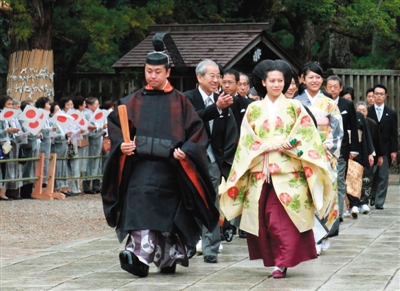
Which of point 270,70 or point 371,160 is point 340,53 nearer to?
point 371,160

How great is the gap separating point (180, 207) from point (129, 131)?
0.76 metres

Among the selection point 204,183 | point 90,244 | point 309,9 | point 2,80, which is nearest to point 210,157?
point 204,183

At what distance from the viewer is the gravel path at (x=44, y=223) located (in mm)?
10281

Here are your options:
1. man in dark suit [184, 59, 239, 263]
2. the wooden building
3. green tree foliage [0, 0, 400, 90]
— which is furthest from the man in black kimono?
green tree foliage [0, 0, 400, 90]

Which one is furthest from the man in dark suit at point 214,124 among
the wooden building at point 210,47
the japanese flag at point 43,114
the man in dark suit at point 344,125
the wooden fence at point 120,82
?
the wooden fence at point 120,82

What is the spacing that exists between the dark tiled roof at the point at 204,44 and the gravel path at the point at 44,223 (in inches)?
104

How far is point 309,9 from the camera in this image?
18719mm

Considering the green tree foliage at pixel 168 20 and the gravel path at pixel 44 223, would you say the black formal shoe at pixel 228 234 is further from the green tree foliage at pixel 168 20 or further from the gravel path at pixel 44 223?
the green tree foliage at pixel 168 20

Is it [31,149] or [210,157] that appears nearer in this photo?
[210,157]

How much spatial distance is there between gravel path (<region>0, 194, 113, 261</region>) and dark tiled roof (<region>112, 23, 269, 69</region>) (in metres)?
2.65

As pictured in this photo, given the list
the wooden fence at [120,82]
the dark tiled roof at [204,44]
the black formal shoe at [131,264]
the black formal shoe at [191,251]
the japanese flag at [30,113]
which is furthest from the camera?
the wooden fence at [120,82]

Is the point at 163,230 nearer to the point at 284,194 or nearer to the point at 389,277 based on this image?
the point at 284,194

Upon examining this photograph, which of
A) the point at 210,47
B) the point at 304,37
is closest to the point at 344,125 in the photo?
the point at 210,47

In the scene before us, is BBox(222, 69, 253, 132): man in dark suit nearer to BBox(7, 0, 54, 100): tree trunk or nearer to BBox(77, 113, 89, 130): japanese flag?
BBox(77, 113, 89, 130): japanese flag
